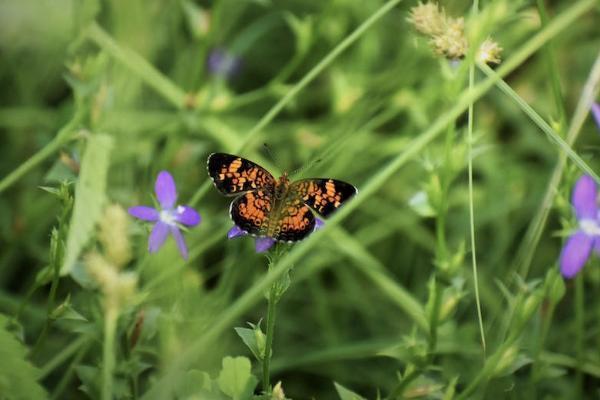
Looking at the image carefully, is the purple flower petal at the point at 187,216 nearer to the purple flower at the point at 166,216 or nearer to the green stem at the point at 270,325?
the purple flower at the point at 166,216

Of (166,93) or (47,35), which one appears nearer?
(166,93)

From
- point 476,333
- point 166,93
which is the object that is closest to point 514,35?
point 476,333

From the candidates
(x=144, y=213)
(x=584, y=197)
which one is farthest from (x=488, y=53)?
(x=144, y=213)

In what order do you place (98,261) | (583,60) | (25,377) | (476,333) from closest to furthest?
(98,261), (25,377), (476,333), (583,60)

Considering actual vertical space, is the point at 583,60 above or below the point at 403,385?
above

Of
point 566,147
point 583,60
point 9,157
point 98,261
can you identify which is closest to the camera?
point 98,261

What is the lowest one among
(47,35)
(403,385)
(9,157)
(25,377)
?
(403,385)

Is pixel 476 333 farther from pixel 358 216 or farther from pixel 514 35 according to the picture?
pixel 514 35

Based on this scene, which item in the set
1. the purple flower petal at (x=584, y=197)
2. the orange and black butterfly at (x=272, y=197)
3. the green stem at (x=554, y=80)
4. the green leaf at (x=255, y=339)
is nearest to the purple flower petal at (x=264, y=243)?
the orange and black butterfly at (x=272, y=197)
